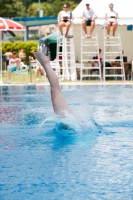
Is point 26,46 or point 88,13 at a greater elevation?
point 88,13

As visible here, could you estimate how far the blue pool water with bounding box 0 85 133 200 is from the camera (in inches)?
220

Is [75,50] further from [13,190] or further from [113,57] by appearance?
[13,190]

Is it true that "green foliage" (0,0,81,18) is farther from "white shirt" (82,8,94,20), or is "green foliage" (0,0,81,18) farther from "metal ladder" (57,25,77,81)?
"white shirt" (82,8,94,20)

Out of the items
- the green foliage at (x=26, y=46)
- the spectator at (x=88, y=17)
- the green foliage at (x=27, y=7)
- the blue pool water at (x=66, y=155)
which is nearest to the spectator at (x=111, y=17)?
the spectator at (x=88, y=17)

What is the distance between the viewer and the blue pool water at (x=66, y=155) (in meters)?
5.59

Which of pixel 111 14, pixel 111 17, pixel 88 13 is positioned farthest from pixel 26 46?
pixel 111 14

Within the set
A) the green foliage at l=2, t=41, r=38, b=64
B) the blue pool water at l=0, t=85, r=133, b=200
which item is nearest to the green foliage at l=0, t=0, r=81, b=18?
the green foliage at l=2, t=41, r=38, b=64

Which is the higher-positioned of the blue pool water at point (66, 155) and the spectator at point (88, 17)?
the spectator at point (88, 17)

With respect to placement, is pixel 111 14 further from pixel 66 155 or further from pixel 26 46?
pixel 26 46

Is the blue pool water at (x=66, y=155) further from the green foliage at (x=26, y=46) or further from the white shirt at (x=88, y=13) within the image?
the green foliage at (x=26, y=46)

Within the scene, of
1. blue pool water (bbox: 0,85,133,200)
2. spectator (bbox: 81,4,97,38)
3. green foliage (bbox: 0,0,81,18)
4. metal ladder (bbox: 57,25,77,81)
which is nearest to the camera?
blue pool water (bbox: 0,85,133,200)

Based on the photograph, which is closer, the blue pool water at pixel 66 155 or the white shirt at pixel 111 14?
the blue pool water at pixel 66 155

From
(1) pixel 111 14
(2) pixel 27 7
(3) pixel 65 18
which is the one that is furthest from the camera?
(2) pixel 27 7

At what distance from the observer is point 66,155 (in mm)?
7207
